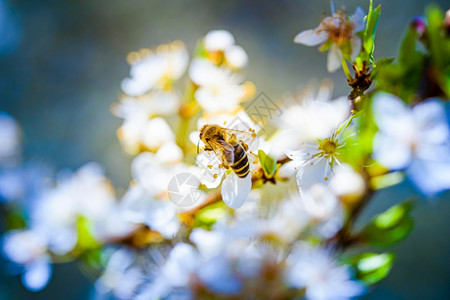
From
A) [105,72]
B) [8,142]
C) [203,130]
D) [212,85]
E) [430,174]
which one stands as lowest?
[430,174]

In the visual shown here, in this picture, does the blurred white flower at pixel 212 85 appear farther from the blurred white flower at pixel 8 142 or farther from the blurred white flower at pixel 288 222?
the blurred white flower at pixel 8 142

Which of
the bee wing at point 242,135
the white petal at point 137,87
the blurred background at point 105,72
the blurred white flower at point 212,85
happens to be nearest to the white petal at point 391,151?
the bee wing at point 242,135

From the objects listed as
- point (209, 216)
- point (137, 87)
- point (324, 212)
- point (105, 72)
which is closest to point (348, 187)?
point (324, 212)

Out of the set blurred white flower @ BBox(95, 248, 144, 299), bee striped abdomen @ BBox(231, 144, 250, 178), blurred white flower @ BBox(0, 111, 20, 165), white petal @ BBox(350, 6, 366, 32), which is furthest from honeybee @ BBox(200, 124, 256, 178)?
blurred white flower @ BBox(0, 111, 20, 165)

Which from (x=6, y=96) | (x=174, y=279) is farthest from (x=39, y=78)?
(x=174, y=279)

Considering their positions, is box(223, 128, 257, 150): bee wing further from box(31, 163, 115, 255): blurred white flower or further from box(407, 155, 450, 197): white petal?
box(31, 163, 115, 255): blurred white flower

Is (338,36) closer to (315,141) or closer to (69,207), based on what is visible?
(315,141)
